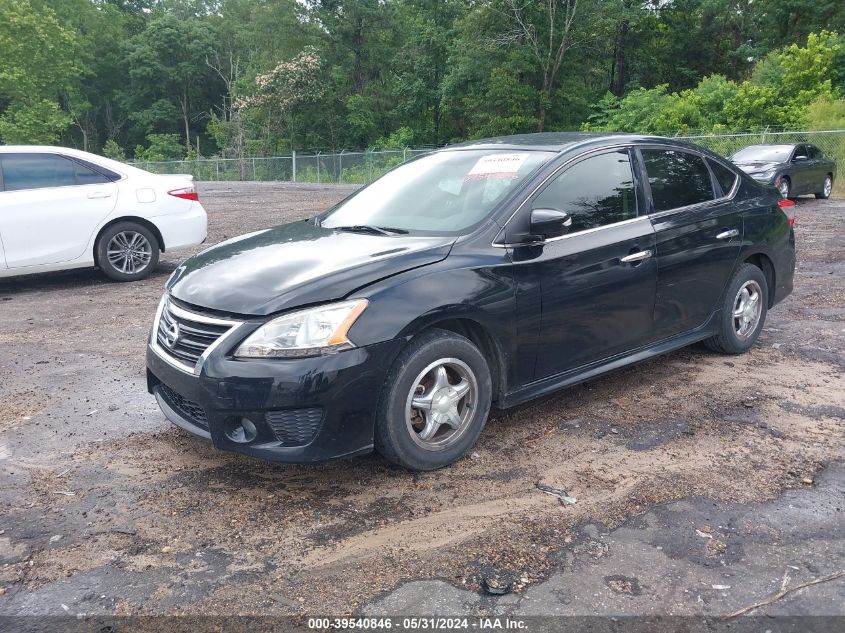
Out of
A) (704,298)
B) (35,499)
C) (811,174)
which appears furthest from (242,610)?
(811,174)

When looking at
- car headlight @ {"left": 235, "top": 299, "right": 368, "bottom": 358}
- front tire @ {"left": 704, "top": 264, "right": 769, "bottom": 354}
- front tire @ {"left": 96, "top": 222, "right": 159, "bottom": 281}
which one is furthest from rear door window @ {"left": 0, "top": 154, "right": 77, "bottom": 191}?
front tire @ {"left": 704, "top": 264, "right": 769, "bottom": 354}

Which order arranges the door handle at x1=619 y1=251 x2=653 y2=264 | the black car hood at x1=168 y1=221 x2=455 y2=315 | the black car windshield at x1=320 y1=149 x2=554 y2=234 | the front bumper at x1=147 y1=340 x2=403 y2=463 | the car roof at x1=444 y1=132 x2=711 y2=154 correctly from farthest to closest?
the car roof at x1=444 y1=132 x2=711 y2=154, the door handle at x1=619 y1=251 x2=653 y2=264, the black car windshield at x1=320 y1=149 x2=554 y2=234, the black car hood at x1=168 y1=221 x2=455 y2=315, the front bumper at x1=147 y1=340 x2=403 y2=463

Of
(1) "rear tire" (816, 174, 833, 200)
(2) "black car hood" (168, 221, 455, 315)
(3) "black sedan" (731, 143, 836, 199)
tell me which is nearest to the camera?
(2) "black car hood" (168, 221, 455, 315)

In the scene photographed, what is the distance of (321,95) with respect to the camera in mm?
51312

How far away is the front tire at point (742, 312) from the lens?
5.34 meters

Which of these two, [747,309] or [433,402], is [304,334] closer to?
[433,402]

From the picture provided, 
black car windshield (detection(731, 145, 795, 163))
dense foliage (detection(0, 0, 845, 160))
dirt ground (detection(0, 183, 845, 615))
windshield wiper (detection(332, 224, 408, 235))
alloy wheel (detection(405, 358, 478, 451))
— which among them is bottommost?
dirt ground (detection(0, 183, 845, 615))

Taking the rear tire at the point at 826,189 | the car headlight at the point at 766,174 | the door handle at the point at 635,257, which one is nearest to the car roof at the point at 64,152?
the door handle at the point at 635,257

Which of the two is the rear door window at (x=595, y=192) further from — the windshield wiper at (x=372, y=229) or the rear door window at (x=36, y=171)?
the rear door window at (x=36, y=171)

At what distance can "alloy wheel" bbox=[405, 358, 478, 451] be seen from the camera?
3.60 m

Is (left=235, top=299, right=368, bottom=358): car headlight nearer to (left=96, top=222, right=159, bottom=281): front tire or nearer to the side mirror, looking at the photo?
the side mirror

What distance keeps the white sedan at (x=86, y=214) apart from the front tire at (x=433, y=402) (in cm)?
613

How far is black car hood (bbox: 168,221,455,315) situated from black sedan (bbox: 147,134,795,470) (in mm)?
13

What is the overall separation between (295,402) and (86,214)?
20.1 ft
